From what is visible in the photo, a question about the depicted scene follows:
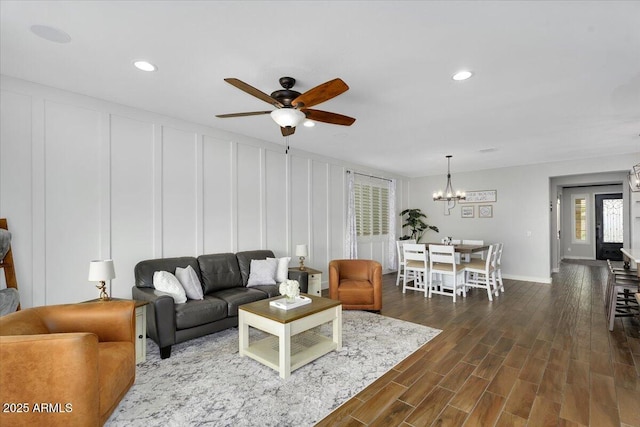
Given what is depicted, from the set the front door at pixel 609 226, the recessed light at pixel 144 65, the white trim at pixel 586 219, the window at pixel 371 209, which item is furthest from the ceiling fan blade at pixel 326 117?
the front door at pixel 609 226

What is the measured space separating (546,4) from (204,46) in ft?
7.77

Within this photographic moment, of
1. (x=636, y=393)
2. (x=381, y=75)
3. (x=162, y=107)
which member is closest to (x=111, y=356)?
(x=162, y=107)

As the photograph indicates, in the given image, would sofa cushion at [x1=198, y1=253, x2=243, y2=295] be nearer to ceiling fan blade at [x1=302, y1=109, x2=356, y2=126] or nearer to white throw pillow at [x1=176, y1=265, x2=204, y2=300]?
white throw pillow at [x1=176, y1=265, x2=204, y2=300]

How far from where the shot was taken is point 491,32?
2.16 meters

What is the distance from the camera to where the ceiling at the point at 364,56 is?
1958mm

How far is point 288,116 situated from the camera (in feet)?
8.87

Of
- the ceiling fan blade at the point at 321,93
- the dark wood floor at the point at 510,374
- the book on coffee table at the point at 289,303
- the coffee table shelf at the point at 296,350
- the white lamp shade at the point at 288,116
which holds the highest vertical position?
the ceiling fan blade at the point at 321,93

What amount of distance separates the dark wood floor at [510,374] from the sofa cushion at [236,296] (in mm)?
1793

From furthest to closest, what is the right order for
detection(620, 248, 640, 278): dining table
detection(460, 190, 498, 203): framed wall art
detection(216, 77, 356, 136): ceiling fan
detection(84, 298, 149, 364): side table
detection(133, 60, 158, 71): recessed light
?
1. detection(460, 190, 498, 203): framed wall art
2. detection(620, 248, 640, 278): dining table
3. detection(84, 298, 149, 364): side table
4. detection(133, 60, 158, 71): recessed light
5. detection(216, 77, 356, 136): ceiling fan

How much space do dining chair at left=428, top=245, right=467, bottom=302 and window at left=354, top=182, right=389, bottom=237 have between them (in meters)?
1.94

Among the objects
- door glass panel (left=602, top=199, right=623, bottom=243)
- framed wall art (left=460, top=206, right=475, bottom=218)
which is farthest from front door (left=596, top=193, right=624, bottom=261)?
framed wall art (left=460, top=206, right=475, bottom=218)

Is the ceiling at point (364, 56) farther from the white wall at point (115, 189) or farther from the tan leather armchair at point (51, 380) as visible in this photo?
the tan leather armchair at point (51, 380)

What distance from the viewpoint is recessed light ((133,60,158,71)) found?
2.60 meters

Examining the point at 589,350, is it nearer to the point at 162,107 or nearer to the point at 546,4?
the point at 546,4
